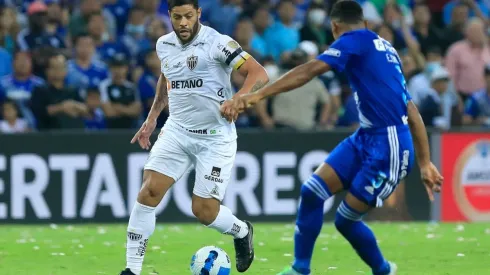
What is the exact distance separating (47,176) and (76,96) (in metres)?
1.39

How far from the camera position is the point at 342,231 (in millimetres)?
9367

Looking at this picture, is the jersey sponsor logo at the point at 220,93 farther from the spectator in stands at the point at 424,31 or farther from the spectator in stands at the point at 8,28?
the spectator in stands at the point at 424,31

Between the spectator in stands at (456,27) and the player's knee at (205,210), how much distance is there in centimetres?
1217

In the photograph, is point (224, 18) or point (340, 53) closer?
point (340, 53)

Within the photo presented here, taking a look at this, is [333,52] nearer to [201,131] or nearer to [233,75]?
[201,131]

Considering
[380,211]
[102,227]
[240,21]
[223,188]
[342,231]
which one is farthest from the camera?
[240,21]

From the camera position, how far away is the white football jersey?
9.88 metres

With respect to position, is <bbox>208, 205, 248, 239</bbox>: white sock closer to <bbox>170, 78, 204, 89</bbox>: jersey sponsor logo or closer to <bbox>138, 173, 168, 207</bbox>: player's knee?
<bbox>138, 173, 168, 207</bbox>: player's knee

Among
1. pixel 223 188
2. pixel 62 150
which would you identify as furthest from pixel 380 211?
pixel 223 188

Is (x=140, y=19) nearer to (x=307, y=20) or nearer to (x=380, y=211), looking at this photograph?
(x=307, y=20)

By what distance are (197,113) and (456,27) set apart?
12306mm

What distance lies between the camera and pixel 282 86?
8523 millimetres

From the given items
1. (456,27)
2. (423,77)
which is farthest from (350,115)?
(456,27)

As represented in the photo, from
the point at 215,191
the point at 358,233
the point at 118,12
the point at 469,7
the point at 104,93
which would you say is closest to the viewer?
the point at 358,233
